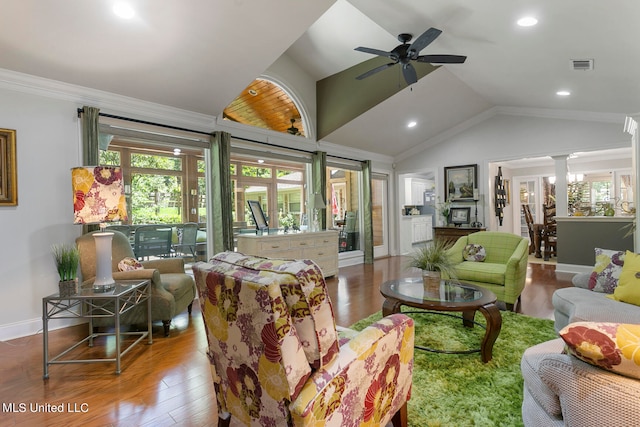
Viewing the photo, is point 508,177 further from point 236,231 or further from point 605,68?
point 236,231

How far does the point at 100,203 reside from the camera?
2.53 m

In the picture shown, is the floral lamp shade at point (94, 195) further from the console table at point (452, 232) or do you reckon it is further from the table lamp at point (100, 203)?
the console table at point (452, 232)

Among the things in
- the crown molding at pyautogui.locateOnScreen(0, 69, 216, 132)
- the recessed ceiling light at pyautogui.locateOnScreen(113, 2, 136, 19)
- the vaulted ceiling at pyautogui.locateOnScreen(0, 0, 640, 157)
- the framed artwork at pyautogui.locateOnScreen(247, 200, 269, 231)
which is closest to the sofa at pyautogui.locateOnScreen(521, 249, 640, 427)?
the vaulted ceiling at pyautogui.locateOnScreen(0, 0, 640, 157)

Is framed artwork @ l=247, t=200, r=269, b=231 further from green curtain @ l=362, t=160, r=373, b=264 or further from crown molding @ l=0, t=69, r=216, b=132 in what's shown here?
green curtain @ l=362, t=160, r=373, b=264

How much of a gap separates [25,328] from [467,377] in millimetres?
4007

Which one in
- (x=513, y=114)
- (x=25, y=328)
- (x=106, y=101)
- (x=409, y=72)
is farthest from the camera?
(x=513, y=114)

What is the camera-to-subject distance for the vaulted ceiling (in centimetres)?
271

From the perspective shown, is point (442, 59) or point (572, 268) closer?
point (442, 59)

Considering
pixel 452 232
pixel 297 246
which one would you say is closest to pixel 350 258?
pixel 297 246

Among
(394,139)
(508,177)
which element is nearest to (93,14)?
(394,139)

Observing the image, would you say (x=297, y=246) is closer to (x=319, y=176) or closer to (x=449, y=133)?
(x=319, y=176)

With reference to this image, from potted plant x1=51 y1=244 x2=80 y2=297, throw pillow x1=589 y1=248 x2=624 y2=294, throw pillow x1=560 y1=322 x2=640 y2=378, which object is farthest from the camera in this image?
throw pillow x1=589 y1=248 x2=624 y2=294

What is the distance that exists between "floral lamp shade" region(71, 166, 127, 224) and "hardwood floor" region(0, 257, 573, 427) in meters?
1.15

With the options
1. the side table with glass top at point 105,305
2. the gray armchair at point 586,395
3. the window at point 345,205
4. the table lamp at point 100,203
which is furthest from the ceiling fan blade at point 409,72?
the side table with glass top at point 105,305
